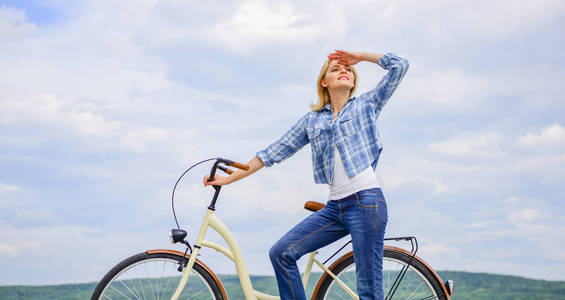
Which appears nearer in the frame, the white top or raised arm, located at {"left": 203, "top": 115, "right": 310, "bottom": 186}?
the white top

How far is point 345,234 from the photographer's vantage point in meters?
4.02

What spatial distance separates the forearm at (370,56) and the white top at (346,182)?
728 millimetres

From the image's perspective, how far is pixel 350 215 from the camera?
12.5ft

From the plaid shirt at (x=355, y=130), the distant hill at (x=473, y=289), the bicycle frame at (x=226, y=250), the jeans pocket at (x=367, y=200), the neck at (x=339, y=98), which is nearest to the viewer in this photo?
the jeans pocket at (x=367, y=200)

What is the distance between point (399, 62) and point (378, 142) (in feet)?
2.01

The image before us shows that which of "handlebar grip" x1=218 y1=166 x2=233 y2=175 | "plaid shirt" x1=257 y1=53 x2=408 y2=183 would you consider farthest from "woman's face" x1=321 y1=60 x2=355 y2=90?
"handlebar grip" x1=218 y1=166 x2=233 y2=175

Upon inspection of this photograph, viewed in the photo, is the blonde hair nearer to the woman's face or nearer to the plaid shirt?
the woman's face

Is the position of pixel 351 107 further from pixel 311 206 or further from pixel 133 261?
pixel 133 261

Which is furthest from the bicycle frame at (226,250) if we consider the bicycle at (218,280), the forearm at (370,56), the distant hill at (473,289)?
the distant hill at (473,289)

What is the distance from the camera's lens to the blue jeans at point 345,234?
3770 mm

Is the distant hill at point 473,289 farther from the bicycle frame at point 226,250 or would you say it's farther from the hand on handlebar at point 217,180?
the hand on handlebar at point 217,180

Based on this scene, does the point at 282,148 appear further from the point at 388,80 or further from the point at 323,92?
the point at 388,80

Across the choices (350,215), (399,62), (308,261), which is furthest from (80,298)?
(399,62)

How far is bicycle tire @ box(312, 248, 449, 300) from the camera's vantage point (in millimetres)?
4230
